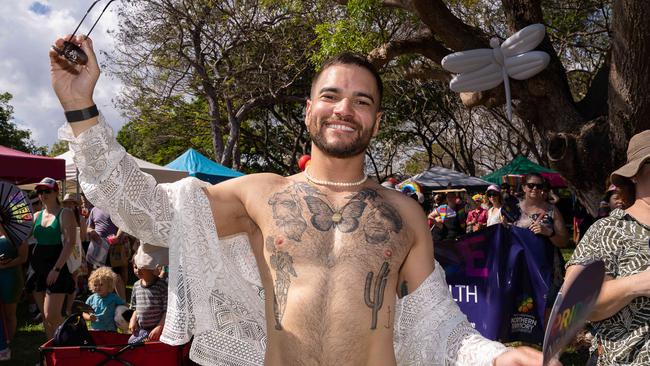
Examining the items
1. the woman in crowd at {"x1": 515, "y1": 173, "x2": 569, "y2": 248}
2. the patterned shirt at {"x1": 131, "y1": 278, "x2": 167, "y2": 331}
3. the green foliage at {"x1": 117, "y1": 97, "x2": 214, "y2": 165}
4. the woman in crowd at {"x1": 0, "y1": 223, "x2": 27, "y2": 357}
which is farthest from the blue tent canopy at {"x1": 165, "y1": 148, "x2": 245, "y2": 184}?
the green foliage at {"x1": 117, "y1": 97, "x2": 214, "y2": 165}

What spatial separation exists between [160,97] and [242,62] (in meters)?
3.82

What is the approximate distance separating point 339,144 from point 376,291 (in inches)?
22.4

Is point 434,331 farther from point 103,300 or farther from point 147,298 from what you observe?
point 103,300

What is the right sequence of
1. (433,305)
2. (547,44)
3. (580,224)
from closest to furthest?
(433,305)
(547,44)
(580,224)

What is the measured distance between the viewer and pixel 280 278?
2166 millimetres

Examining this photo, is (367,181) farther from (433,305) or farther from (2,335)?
(2,335)

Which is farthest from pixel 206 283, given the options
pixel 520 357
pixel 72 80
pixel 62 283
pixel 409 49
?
pixel 409 49

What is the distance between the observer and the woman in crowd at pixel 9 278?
19.0 ft

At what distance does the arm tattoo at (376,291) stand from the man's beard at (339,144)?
444mm

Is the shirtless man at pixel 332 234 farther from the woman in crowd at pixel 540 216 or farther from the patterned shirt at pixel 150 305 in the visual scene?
the woman in crowd at pixel 540 216

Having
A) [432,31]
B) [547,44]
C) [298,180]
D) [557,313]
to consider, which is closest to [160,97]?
[432,31]

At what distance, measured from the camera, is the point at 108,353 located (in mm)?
3922

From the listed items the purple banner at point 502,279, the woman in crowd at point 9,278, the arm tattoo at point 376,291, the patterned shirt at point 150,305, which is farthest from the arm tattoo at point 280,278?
the woman in crowd at point 9,278

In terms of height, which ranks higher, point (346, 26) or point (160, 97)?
point (160, 97)
